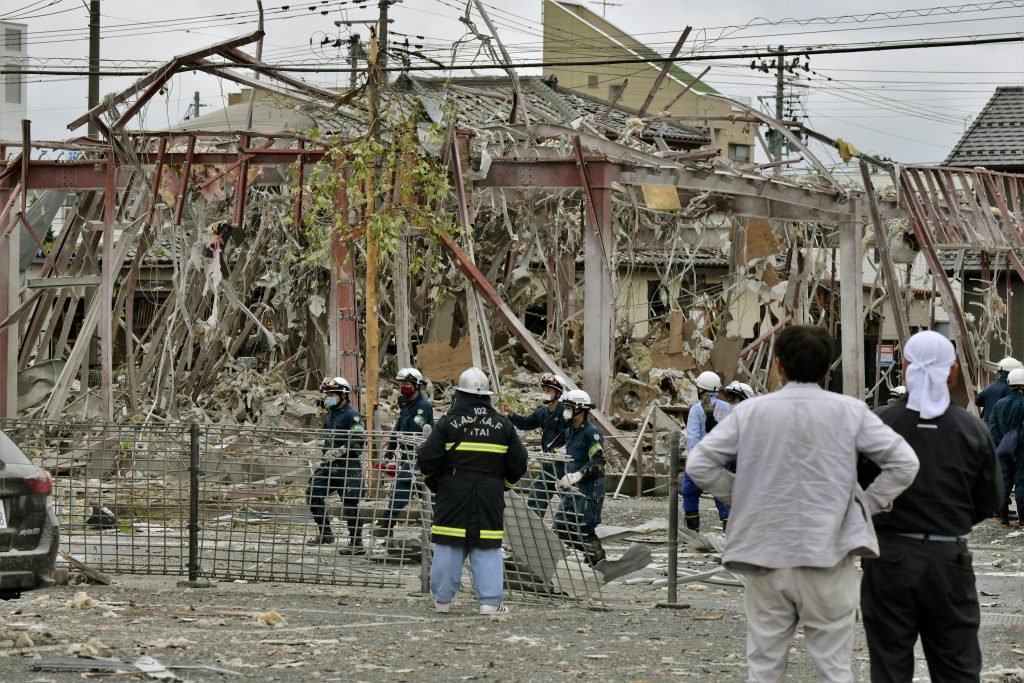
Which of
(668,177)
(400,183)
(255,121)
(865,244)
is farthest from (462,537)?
(255,121)

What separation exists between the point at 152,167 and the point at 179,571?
374 inches

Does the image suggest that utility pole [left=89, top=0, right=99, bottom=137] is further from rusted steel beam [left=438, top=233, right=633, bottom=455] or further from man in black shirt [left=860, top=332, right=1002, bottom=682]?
man in black shirt [left=860, top=332, right=1002, bottom=682]

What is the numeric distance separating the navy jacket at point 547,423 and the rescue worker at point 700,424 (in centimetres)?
151

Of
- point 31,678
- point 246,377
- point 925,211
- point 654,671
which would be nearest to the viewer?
point 31,678

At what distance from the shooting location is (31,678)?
7.73 metres

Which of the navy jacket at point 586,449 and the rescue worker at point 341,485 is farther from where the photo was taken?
the navy jacket at point 586,449

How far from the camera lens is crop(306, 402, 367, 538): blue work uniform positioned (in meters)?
11.6

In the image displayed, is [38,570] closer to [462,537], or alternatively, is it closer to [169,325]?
[462,537]

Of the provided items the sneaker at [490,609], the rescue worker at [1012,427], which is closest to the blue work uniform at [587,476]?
the sneaker at [490,609]

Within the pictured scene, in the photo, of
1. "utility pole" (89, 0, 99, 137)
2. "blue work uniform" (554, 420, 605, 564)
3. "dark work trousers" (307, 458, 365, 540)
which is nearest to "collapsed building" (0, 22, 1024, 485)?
"blue work uniform" (554, 420, 605, 564)

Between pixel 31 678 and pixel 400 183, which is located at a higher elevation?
pixel 400 183

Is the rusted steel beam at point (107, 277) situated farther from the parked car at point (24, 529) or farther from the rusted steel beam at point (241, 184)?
the parked car at point (24, 529)

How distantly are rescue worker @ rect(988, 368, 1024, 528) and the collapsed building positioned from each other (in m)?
3.98

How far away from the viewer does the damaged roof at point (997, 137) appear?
142 feet
